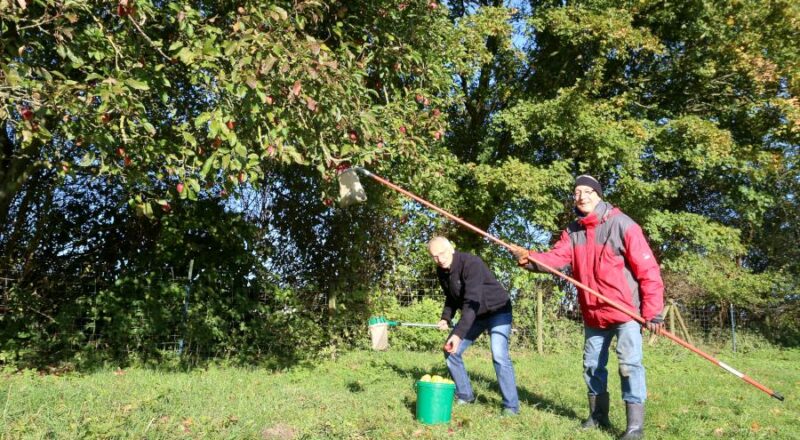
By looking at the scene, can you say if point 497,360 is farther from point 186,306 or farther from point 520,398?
point 186,306

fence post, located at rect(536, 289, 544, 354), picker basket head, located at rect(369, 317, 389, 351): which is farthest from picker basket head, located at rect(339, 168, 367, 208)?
fence post, located at rect(536, 289, 544, 354)

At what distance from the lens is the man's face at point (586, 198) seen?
4320 millimetres

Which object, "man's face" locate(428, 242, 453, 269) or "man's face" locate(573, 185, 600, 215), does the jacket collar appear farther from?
"man's face" locate(573, 185, 600, 215)

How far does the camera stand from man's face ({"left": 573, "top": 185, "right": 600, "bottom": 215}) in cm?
432

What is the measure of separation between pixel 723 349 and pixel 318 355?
8774mm

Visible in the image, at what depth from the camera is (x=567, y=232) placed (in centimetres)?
458

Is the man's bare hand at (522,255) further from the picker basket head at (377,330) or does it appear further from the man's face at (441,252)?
the picker basket head at (377,330)

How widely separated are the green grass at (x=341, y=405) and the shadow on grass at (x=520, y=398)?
0.05 ft

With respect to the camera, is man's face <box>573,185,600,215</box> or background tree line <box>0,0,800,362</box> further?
background tree line <box>0,0,800,362</box>

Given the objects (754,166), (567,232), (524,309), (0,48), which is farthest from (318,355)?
(754,166)

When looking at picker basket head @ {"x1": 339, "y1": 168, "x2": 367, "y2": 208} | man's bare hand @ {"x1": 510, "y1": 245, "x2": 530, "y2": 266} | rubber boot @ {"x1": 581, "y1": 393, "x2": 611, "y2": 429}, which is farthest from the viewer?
picker basket head @ {"x1": 339, "y1": 168, "x2": 367, "y2": 208}

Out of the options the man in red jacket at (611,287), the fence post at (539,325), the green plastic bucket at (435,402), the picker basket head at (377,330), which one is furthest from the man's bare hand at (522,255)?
the fence post at (539,325)

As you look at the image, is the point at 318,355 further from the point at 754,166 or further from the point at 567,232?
the point at 754,166

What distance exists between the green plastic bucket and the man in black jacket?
1.62 ft
